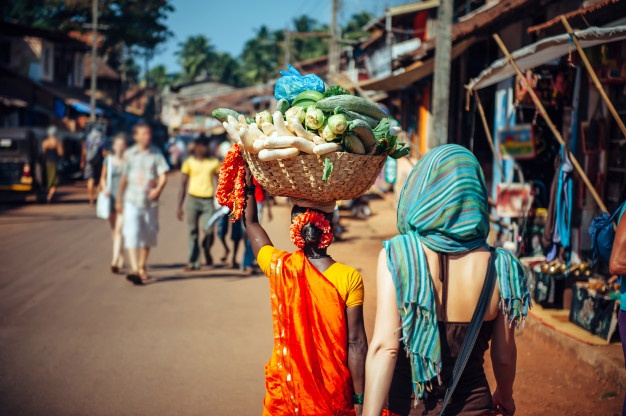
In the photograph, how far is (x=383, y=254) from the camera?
9.48ft

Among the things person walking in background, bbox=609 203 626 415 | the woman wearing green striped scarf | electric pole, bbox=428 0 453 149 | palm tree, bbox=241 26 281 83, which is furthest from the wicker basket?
palm tree, bbox=241 26 281 83

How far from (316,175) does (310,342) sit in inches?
29.4

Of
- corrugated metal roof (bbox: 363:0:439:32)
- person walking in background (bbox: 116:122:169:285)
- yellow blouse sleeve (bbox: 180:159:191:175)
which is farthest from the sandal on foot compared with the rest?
corrugated metal roof (bbox: 363:0:439:32)

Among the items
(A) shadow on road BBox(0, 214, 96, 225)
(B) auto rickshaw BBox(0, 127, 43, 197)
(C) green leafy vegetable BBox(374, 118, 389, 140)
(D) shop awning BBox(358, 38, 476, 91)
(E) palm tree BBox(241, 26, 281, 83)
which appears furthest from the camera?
(E) palm tree BBox(241, 26, 281, 83)

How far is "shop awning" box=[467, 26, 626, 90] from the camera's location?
6.05 meters

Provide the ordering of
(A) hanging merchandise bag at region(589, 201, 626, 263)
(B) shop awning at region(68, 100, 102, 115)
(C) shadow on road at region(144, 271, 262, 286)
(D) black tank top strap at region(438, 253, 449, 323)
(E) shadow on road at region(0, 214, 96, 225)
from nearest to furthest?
(D) black tank top strap at region(438, 253, 449, 323), (A) hanging merchandise bag at region(589, 201, 626, 263), (C) shadow on road at region(144, 271, 262, 286), (E) shadow on road at region(0, 214, 96, 225), (B) shop awning at region(68, 100, 102, 115)

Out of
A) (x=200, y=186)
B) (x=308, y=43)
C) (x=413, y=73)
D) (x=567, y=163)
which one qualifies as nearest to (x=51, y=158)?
(x=413, y=73)

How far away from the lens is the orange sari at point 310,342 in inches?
129

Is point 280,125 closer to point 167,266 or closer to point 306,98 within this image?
point 306,98

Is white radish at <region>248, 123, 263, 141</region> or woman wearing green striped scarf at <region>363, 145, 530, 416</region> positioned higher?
white radish at <region>248, 123, 263, 141</region>

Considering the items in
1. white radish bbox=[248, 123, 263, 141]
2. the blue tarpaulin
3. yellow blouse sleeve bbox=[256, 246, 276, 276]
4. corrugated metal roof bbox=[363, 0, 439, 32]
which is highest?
corrugated metal roof bbox=[363, 0, 439, 32]

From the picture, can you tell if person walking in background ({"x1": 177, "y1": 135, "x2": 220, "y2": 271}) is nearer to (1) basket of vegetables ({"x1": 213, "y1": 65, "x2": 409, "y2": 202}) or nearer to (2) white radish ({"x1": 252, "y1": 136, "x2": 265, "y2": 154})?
(1) basket of vegetables ({"x1": 213, "y1": 65, "x2": 409, "y2": 202})

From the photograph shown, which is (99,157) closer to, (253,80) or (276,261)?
(276,261)

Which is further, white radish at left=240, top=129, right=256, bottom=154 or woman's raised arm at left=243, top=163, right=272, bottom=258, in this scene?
woman's raised arm at left=243, top=163, right=272, bottom=258
